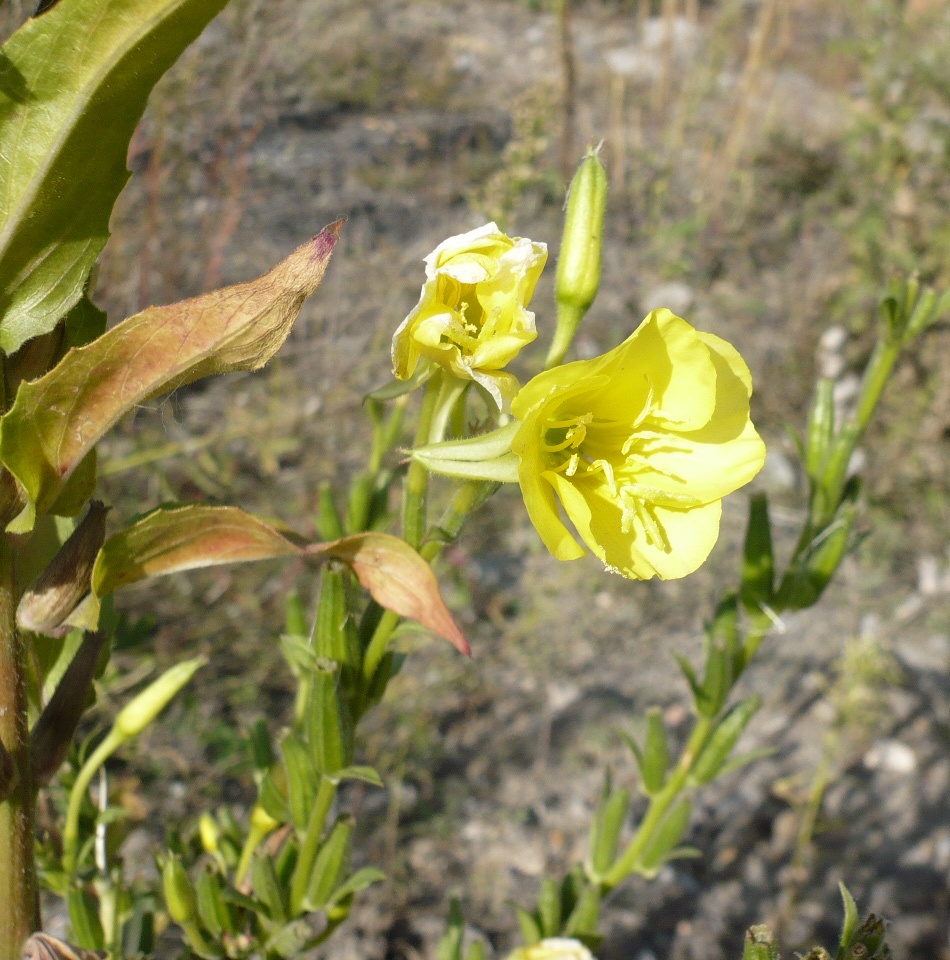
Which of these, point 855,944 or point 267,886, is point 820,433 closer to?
point 855,944

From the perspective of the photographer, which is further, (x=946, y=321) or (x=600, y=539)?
(x=946, y=321)

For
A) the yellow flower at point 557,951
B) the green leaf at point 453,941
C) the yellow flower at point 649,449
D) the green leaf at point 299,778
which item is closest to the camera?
the yellow flower at point 649,449

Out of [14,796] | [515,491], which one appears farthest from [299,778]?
[515,491]

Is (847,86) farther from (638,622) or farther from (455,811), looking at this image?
(455,811)

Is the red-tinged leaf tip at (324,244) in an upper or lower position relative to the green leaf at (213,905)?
upper

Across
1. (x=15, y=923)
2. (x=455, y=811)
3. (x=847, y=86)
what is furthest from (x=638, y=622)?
(x=847, y=86)

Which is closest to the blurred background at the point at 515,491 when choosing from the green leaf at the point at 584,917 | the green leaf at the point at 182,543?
the green leaf at the point at 182,543

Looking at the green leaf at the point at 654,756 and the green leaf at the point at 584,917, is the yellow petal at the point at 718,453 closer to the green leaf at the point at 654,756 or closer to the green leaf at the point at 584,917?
the green leaf at the point at 654,756
